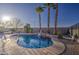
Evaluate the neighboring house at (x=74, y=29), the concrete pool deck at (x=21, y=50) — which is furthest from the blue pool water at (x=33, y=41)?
the neighboring house at (x=74, y=29)

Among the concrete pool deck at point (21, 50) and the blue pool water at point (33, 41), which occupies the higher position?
the blue pool water at point (33, 41)

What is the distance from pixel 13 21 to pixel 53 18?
1.99 feet

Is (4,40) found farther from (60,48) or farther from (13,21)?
(60,48)

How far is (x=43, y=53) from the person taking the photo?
2721 mm

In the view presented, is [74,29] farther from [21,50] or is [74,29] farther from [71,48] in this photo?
[21,50]

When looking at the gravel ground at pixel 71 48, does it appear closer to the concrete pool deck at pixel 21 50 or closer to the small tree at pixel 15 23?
the concrete pool deck at pixel 21 50

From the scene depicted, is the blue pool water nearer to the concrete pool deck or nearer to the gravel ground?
the concrete pool deck

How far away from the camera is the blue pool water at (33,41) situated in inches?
107

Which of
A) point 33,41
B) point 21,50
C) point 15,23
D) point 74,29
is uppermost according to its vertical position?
point 15,23

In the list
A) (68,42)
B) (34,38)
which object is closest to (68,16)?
(68,42)

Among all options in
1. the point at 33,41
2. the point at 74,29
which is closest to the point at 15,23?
the point at 33,41

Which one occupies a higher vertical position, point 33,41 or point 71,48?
point 33,41

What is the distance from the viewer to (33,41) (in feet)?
8.94

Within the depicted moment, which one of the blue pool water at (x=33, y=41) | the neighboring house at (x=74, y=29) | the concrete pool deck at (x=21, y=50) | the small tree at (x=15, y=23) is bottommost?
the concrete pool deck at (x=21, y=50)
